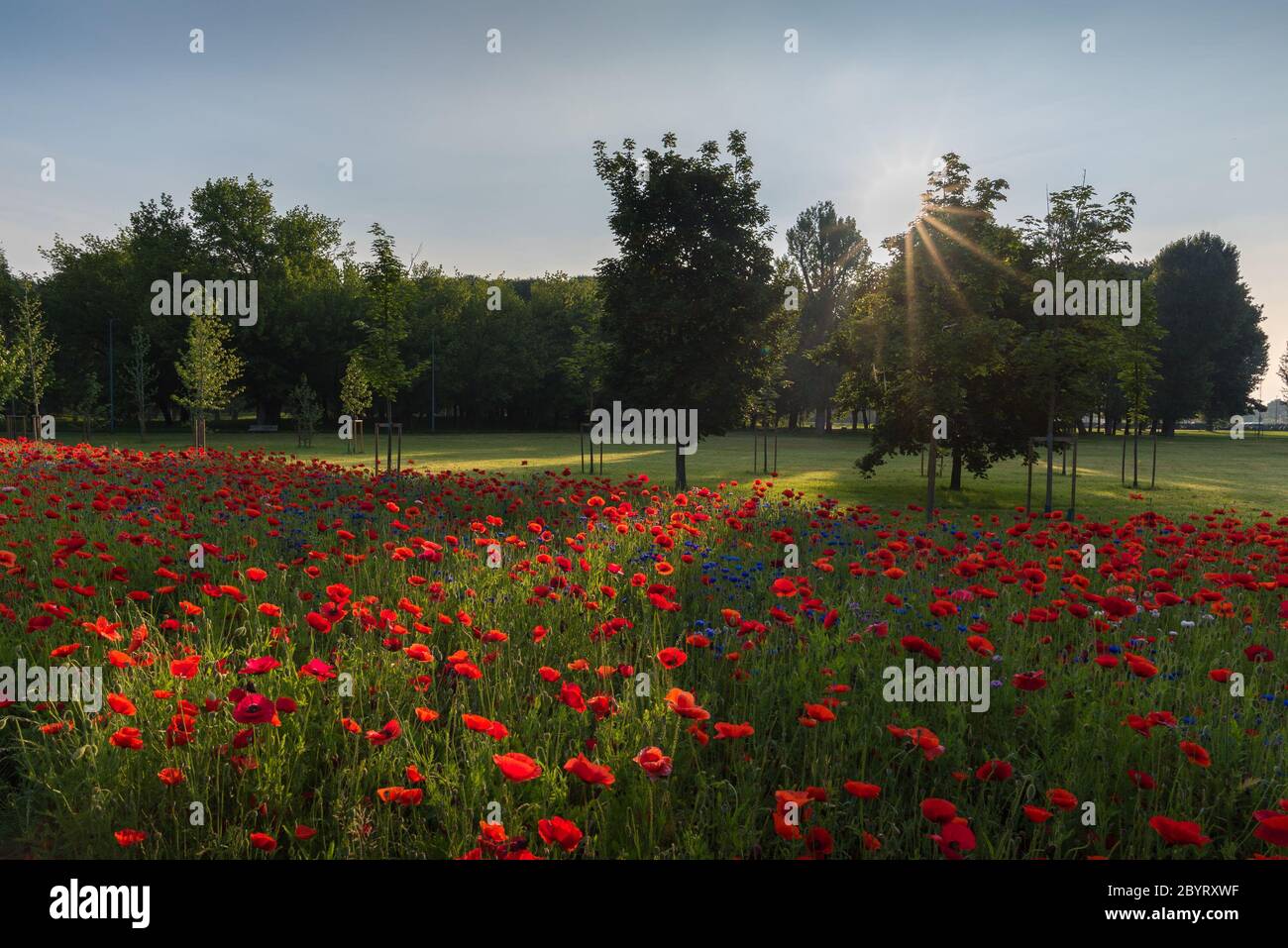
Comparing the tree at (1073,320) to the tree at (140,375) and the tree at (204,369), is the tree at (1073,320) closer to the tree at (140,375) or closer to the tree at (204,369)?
the tree at (204,369)

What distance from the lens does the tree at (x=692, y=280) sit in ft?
66.2

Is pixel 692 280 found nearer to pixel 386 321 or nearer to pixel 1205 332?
pixel 386 321

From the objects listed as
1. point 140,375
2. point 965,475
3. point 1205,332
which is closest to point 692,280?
point 965,475

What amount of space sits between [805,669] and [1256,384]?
87131 mm

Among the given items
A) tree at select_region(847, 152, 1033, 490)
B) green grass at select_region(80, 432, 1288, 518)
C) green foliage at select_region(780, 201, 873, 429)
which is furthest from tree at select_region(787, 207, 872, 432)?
tree at select_region(847, 152, 1033, 490)

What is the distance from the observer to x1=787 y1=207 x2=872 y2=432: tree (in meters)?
63.4

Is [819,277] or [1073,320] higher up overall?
[819,277]

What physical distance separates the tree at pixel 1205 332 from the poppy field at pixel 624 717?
230 ft

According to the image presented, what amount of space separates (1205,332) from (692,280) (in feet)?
214

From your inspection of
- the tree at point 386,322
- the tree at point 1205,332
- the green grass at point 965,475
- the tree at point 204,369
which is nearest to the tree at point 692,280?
the green grass at point 965,475

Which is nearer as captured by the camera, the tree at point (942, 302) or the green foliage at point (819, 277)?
the tree at point (942, 302)

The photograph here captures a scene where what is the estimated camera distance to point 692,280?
810 inches
